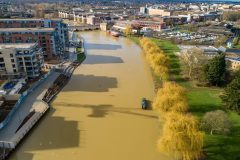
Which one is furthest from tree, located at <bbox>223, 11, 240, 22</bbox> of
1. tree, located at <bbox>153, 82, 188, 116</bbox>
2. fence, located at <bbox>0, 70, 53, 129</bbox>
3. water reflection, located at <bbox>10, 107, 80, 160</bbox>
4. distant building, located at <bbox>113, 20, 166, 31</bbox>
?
water reflection, located at <bbox>10, 107, 80, 160</bbox>

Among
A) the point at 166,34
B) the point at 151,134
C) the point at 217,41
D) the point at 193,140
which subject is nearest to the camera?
the point at 193,140

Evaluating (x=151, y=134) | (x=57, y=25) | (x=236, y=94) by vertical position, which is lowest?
(x=151, y=134)

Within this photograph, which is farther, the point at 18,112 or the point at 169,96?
the point at 18,112

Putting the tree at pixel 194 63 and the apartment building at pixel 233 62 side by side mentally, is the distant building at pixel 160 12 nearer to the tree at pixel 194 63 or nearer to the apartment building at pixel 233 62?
the apartment building at pixel 233 62


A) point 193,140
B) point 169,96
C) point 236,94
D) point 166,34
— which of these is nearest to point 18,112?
point 169,96

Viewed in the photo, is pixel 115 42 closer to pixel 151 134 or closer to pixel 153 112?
pixel 153 112

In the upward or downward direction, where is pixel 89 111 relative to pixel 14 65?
downward

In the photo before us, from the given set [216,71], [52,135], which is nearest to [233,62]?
[216,71]
